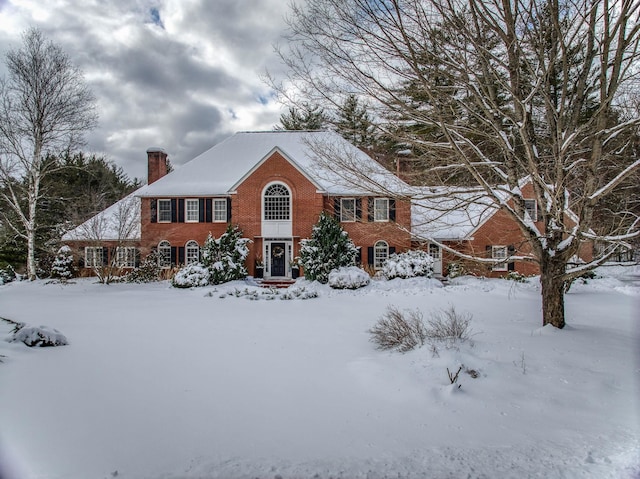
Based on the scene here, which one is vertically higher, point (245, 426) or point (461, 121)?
point (461, 121)

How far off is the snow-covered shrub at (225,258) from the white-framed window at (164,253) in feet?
15.9

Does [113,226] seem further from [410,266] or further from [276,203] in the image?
[410,266]

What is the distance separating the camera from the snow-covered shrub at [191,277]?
672 inches

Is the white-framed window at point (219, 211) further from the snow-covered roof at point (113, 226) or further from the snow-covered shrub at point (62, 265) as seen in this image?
the snow-covered shrub at point (62, 265)

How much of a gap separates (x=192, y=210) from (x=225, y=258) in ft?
19.1

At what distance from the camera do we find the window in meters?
21.8

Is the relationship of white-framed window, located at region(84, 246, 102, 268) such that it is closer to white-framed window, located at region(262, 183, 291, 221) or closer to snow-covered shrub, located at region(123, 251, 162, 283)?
snow-covered shrub, located at region(123, 251, 162, 283)

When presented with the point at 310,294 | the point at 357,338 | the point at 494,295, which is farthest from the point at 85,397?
the point at 494,295

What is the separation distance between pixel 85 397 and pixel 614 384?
6.69 m

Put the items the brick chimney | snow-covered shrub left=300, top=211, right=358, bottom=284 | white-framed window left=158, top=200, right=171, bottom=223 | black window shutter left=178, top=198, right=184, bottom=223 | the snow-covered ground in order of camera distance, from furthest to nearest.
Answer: the brick chimney
white-framed window left=158, top=200, right=171, bottom=223
black window shutter left=178, top=198, right=184, bottom=223
snow-covered shrub left=300, top=211, right=358, bottom=284
the snow-covered ground

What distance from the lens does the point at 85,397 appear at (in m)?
4.48

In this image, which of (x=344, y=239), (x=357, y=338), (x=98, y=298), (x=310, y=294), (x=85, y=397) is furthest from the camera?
(x=344, y=239)

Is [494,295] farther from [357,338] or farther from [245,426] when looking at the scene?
[245,426]

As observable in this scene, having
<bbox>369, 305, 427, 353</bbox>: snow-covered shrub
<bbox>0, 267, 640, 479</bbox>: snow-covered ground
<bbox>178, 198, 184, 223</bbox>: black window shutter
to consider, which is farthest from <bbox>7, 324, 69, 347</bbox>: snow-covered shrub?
<bbox>178, 198, 184, 223</bbox>: black window shutter
